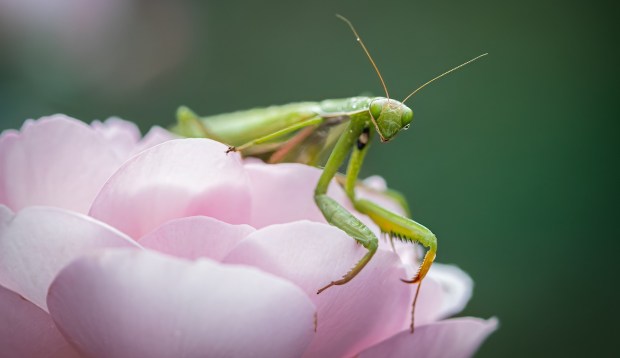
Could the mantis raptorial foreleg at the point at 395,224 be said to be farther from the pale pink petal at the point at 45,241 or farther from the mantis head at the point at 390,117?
the pale pink petal at the point at 45,241

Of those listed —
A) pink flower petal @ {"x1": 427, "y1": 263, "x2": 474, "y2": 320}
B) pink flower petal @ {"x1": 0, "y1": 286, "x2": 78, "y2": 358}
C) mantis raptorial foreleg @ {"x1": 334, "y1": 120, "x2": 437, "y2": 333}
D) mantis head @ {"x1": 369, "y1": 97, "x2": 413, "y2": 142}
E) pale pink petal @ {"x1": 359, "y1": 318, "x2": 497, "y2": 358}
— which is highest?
mantis head @ {"x1": 369, "y1": 97, "x2": 413, "y2": 142}

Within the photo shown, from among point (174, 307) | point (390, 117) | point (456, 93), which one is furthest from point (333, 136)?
point (456, 93)

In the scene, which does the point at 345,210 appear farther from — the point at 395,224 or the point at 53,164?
the point at 53,164

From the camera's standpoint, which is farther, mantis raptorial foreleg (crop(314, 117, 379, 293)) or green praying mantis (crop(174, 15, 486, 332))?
green praying mantis (crop(174, 15, 486, 332))

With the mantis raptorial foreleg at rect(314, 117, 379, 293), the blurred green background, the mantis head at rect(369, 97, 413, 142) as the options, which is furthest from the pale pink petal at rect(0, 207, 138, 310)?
the blurred green background

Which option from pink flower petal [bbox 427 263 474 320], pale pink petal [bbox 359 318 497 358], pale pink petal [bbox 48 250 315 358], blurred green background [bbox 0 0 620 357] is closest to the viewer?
pale pink petal [bbox 48 250 315 358]

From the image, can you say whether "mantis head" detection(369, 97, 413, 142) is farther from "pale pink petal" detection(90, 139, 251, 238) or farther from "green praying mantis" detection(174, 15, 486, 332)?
"pale pink petal" detection(90, 139, 251, 238)
